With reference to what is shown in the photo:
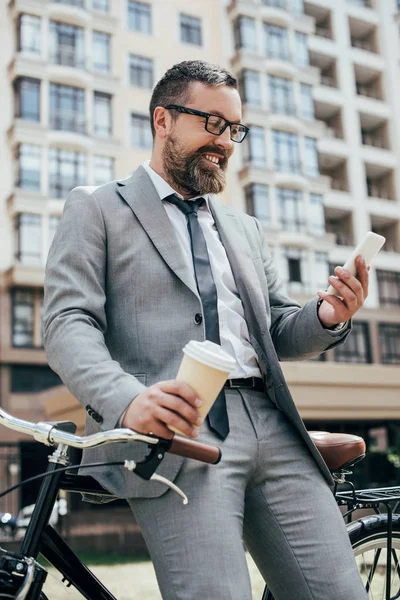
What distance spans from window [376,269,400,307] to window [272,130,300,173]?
6.28 metres

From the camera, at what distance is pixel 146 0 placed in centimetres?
3078

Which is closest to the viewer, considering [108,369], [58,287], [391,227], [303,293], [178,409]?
[178,409]

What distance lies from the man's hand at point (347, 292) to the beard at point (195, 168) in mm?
475

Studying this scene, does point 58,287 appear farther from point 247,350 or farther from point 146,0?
point 146,0

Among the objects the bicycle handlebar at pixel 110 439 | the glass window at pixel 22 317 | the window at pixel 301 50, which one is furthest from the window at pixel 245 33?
the bicycle handlebar at pixel 110 439

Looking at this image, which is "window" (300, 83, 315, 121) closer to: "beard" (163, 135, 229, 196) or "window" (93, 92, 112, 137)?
"window" (93, 92, 112, 137)

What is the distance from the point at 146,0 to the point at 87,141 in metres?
7.58

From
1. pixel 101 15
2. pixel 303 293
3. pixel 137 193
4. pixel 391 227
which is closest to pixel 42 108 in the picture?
pixel 101 15

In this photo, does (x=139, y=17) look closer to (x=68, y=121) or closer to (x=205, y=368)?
(x=68, y=121)

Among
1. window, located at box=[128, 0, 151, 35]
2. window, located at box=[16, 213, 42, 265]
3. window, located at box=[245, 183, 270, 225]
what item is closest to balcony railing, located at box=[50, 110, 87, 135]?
window, located at box=[16, 213, 42, 265]

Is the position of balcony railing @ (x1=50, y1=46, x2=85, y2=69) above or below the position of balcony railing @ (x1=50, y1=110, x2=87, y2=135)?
above

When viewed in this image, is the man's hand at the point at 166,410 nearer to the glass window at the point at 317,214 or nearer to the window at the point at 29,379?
the window at the point at 29,379

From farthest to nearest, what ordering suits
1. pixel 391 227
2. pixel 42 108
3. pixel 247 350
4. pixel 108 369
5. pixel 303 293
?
1. pixel 391 227
2. pixel 303 293
3. pixel 42 108
4. pixel 247 350
5. pixel 108 369

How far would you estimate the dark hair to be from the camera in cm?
226
